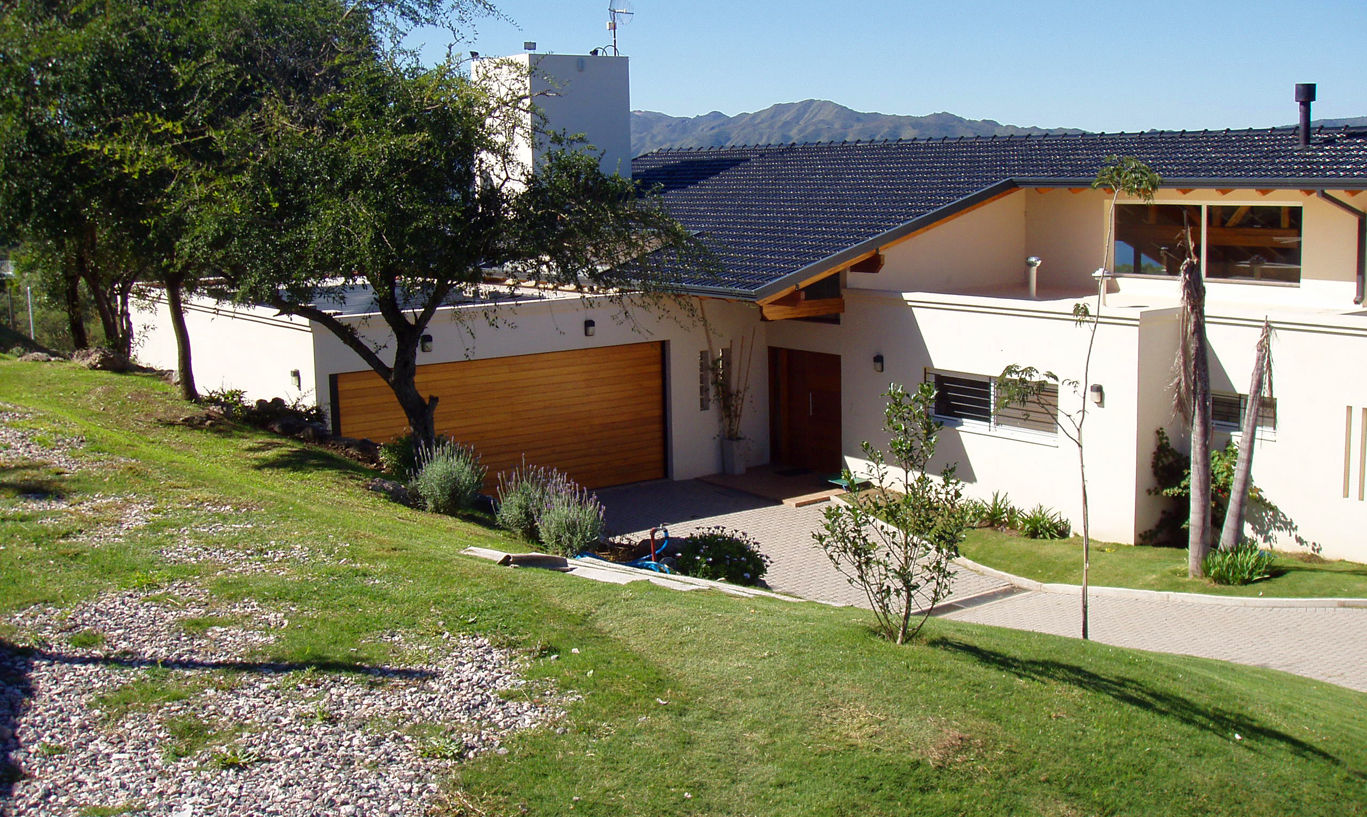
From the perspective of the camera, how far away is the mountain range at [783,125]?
103625 millimetres

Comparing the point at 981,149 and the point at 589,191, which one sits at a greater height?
the point at 981,149

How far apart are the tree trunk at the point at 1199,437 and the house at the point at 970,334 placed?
4.14 feet

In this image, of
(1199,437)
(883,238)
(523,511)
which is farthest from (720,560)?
(883,238)

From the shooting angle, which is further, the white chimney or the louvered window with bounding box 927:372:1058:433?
the white chimney

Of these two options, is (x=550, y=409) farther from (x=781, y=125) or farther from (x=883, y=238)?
(x=781, y=125)

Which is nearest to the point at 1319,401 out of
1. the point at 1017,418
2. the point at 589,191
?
the point at 1017,418

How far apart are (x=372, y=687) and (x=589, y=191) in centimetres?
804

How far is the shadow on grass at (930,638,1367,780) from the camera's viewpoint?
738 cm

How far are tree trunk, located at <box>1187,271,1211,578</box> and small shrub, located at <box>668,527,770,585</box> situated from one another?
5254 mm

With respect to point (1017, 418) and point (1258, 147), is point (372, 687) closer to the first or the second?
point (1017, 418)

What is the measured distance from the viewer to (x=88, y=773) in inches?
217

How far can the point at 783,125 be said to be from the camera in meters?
123

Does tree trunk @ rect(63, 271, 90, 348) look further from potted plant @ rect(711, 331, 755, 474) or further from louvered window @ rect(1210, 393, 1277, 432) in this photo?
louvered window @ rect(1210, 393, 1277, 432)

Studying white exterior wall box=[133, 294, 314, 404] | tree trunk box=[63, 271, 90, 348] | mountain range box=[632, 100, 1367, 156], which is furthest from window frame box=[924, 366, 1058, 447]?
mountain range box=[632, 100, 1367, 156]
